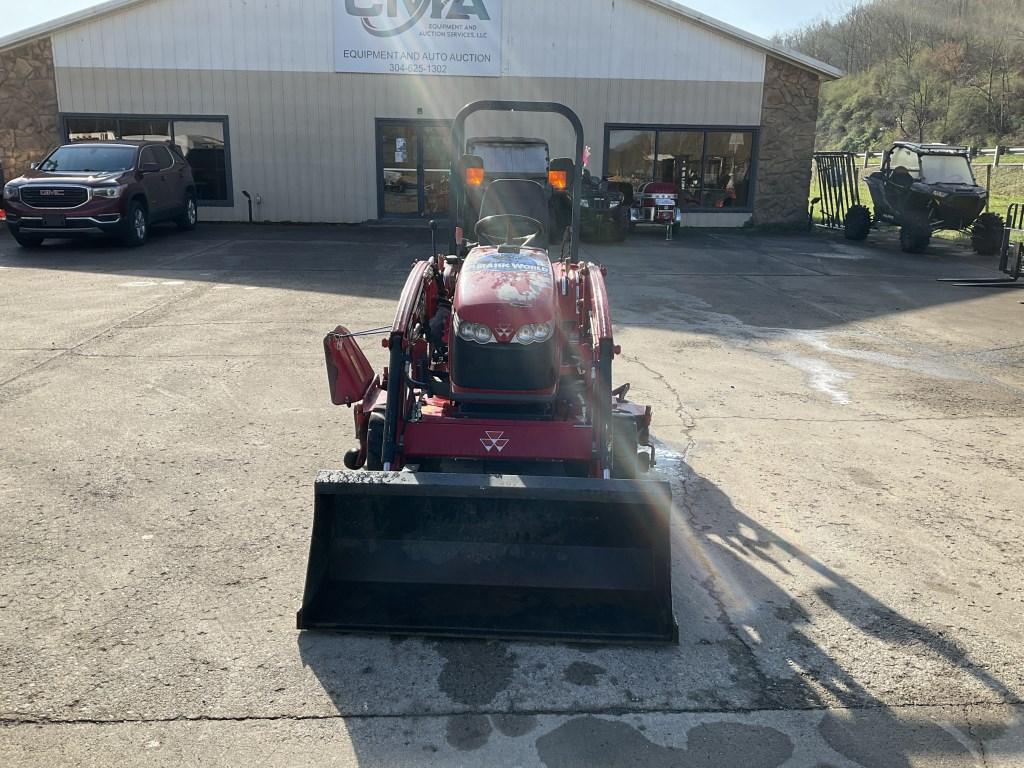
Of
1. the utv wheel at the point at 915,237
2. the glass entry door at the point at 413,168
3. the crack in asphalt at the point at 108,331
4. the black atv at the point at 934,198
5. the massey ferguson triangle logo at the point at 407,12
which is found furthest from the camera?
the glass entry door at the point at 413,168

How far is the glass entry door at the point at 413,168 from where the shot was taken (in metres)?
20.3

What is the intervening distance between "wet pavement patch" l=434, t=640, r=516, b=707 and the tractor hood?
1.53 m

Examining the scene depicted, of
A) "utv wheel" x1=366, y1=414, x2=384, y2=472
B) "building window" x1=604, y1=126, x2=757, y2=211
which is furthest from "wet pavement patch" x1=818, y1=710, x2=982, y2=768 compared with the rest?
"building window" x1=604, y1=126, x2=757, y2=211

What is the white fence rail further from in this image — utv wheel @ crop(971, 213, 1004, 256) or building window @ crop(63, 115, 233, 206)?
building window @ crop(63, 115, 233, 206)

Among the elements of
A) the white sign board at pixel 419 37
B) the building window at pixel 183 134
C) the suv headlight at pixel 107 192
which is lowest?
the suv headlight at pixel 107 192

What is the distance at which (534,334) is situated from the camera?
4.46 metres

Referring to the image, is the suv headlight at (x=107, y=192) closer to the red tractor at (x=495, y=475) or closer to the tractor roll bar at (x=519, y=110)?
the tractor roll bar at (x=519, y=110)

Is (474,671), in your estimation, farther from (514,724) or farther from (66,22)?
(66,22)

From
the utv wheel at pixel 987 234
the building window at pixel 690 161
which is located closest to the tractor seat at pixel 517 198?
the utv wheel at pixel 987 234

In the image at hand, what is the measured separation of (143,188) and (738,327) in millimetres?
10762

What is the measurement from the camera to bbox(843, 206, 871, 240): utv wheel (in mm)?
19141

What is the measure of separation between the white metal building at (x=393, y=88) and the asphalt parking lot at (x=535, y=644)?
11.5 meters

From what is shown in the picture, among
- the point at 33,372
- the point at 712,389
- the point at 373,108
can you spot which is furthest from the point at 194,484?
the point at 373,108

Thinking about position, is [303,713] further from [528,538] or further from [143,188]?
[143,188]
